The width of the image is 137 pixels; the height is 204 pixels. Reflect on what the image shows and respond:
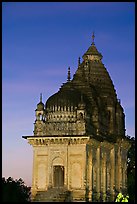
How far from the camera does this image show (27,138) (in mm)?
35031

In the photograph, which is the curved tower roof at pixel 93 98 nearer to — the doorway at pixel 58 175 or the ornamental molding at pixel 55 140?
the ornamental molding at pixel 55 140

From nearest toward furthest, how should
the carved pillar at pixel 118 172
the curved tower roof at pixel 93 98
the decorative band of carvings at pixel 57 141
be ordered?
the decorative band of carvings at pixel 57 141, the curved tower roof at pixel 93 98, the carved pillar at pixel 118 172

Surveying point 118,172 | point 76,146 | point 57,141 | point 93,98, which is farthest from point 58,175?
point 93,98

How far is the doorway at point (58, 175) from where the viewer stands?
3520 centimetres

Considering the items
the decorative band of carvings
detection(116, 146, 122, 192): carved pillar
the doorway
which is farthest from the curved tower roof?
the doorway

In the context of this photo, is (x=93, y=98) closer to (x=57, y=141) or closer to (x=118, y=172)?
(x=57, y=141)

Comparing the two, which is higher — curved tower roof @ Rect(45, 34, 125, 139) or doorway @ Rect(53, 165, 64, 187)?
curved tower roof @ Rect(45, 34, 125, 139)

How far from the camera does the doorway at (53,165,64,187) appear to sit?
35.2m

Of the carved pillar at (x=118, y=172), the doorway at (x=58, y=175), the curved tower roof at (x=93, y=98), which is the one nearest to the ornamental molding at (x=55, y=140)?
the curved tower roof at (x=93, y=98)

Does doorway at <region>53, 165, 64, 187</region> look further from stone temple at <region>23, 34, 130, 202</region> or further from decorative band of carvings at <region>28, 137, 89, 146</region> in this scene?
decorative band of carvings at <region>28, 137, 89, 146</region>

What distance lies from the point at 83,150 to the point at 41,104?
4.28 metres

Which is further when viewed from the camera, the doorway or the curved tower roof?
the curved tower roof

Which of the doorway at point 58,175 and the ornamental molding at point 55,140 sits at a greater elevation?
the ornamental molding at point 55,140

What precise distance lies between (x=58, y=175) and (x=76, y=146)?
283 centimetres
